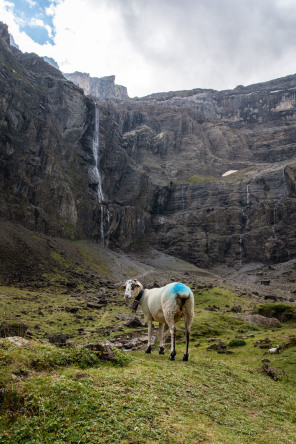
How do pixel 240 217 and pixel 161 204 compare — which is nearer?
pixel 240 217

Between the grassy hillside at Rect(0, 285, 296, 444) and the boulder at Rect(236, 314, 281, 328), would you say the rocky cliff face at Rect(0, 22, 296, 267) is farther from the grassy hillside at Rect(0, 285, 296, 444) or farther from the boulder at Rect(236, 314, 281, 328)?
the grassy hillside at Rect(0, 285, 296, 444)

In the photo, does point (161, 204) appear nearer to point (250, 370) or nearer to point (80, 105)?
point (80, 105)

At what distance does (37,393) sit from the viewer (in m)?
6.41

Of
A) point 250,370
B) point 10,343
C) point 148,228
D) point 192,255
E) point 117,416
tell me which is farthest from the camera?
point 148,228

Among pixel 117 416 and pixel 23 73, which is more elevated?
pixel 23 73

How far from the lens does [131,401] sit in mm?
6988

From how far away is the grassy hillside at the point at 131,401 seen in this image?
5691mm

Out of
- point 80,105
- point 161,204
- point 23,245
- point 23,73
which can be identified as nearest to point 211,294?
point 23,245

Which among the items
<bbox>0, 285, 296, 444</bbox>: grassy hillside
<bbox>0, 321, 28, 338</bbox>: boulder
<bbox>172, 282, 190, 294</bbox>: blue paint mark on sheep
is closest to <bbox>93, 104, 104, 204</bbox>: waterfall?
<bbox>0, 321, 28, 338</bbox>: boulder

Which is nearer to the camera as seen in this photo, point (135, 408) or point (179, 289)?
point (135, 408)

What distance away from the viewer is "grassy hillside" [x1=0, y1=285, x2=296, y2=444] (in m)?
5.69

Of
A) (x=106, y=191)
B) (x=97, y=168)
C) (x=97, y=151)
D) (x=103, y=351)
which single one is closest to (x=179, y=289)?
(x=103, y=351)

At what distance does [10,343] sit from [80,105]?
16748cm

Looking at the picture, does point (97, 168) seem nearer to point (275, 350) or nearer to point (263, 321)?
point (263, 321)
